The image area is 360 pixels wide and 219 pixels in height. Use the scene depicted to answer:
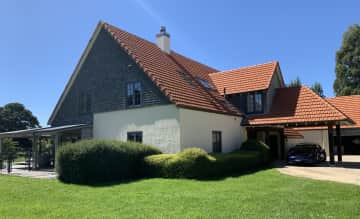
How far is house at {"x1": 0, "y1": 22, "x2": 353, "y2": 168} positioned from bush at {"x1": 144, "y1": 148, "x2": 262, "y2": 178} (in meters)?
1.94

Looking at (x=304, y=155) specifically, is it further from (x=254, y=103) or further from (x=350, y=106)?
(x=350, y=106)

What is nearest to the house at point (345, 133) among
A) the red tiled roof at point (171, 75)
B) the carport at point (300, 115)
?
the carport at point (300, 115)

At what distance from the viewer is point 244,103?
2384cm

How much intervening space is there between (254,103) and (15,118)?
62.1 metres

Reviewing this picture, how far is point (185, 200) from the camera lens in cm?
975

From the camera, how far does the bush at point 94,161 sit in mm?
14281

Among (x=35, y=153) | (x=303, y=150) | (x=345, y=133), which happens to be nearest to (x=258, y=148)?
(x=303, y=150)

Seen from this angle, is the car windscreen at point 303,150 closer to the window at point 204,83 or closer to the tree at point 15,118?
the window at point 204,83

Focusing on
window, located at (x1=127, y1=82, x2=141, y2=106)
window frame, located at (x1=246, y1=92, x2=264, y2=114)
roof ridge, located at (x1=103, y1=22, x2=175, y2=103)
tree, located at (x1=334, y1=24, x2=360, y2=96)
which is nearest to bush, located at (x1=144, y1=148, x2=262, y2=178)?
roof ridge, located at (x1=103, y1=22, x2=175, y2=103)

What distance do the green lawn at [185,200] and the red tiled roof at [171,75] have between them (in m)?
6.05

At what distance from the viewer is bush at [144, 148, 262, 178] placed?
14703mm

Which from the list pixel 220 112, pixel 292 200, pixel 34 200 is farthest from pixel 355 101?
pixel 34 200

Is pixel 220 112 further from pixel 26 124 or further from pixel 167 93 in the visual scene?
pixel 26 124

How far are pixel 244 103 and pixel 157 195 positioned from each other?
580 inches
